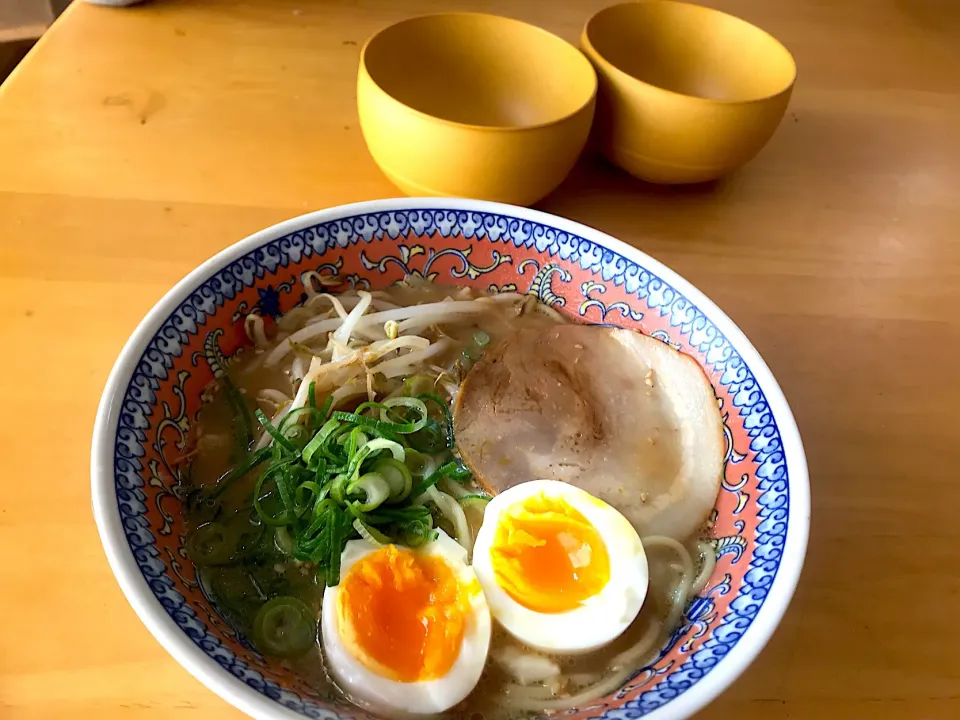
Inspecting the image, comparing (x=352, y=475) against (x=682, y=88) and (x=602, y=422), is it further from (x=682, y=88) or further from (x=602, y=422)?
(x=682, y=88)

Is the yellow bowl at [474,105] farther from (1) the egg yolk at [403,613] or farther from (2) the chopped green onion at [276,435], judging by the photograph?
(1) the egg yolk at [403,613]

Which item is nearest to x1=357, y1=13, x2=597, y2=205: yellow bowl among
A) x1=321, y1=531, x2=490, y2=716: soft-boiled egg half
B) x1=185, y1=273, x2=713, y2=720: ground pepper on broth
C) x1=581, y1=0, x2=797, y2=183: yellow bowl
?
x1=581, y1=0, x2=797, y2=183: yellow bowl

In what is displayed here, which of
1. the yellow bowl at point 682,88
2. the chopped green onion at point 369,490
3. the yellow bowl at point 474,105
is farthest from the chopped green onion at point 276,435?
the yellow bowl at point 682,88

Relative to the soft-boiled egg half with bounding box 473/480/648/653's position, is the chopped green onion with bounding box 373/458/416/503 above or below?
above

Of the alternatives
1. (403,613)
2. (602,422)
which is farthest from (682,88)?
(403,613)

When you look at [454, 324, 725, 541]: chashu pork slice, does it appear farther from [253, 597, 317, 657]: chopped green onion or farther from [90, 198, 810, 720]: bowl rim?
[253, 597, 317, 657]: chopped green onion

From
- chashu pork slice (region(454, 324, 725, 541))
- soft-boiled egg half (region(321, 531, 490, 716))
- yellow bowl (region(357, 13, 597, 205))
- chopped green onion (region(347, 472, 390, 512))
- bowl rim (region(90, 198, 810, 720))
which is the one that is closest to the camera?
bowl rim (region(90, 198, 810, 720))
